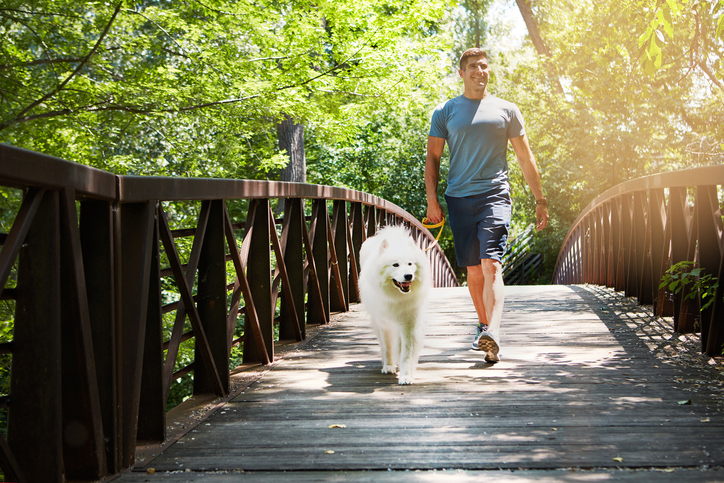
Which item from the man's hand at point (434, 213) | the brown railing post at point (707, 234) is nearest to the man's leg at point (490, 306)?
the man's hand at point (434, 213)

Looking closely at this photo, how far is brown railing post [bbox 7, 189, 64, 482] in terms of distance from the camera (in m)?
1.99

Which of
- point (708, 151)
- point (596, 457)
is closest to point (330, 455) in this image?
point (596, 457)

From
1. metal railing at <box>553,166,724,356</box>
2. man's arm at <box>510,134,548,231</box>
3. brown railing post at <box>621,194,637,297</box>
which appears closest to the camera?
metal railing at <box>553,166,724,356</box>

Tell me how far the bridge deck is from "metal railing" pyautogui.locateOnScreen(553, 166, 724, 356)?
28 centimetres

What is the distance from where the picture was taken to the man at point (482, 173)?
4367mm

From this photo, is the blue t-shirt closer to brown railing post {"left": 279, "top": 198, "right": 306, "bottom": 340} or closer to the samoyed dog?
the samoyed dog

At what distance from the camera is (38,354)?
2002 millimetres

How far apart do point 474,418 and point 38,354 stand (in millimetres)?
1879

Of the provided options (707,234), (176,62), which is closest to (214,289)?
(707,234)

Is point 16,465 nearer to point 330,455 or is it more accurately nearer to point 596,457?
point 330,455

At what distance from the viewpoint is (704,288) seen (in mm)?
4043

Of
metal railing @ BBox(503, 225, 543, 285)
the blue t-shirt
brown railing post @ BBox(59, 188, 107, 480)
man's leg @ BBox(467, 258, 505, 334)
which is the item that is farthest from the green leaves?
metal railing @ BBox(503, 225, 543, 285)

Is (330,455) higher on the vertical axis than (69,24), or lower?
lower

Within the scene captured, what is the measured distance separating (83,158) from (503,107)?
23.3 feet
